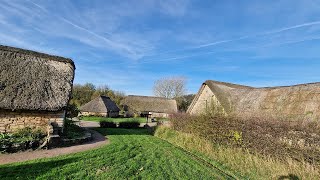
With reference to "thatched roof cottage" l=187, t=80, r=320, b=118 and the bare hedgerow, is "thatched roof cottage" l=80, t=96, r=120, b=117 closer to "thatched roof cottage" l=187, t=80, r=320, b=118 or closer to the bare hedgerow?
"thatched roof cottage" l=187, t=80, r=320, b=118

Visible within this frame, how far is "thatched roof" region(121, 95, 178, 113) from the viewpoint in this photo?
51.8m

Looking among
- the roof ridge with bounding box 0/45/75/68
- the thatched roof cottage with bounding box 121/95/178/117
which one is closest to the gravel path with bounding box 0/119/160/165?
the roof ridge with bounding box 0/45/75/68

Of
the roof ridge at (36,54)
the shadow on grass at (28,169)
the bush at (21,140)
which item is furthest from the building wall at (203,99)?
the shadow on grass at (28,169)

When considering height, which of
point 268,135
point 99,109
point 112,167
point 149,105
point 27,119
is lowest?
point 112,167

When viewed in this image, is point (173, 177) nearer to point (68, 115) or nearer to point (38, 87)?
point (38, 87)

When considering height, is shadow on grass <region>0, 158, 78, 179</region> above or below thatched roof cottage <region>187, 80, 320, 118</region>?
below

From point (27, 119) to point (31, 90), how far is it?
169 centimetres

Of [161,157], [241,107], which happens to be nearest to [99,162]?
[161,157]

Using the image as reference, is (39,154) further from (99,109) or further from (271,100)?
(99,109)

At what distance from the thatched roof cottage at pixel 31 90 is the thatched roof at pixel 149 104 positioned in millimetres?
36086

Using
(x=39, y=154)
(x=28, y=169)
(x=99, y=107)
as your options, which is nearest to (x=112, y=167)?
(x=28, y=169)

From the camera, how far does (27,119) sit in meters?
13.1

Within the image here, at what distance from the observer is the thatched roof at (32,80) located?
1278cm

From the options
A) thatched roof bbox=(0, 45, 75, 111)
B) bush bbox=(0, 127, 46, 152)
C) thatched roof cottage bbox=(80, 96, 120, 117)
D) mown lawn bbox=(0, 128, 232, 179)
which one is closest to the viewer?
mown lawn bbox=(0, 128, 232, 179)
